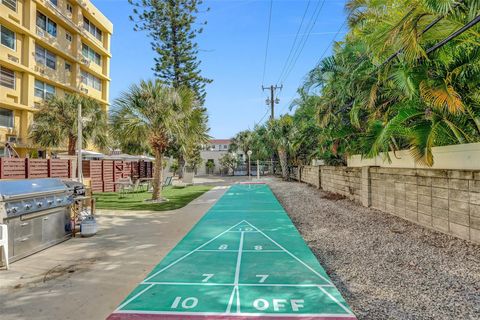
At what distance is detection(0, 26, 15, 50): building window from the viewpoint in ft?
57.5

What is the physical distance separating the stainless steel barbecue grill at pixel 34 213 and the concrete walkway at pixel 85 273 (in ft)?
0.83

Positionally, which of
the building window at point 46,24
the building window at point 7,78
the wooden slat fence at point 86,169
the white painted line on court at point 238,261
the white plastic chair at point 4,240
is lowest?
the white painted line on court at point 238,261

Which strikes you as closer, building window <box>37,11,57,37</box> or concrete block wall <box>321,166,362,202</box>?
concrete block wall <box>321,166,362,202</box>

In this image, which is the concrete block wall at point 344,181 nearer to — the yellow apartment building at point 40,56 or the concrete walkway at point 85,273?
the concrete walkway at point 85,273

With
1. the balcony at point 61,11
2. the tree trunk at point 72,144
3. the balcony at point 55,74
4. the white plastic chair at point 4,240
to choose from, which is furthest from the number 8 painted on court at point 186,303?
the balcony at point 61,11

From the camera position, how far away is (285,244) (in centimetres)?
621

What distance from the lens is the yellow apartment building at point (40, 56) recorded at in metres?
17.8

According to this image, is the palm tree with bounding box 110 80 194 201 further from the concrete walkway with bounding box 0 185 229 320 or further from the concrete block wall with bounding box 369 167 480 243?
the concrete block wall with bounding box 369 167 480 243

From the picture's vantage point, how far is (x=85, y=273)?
15.1 feet

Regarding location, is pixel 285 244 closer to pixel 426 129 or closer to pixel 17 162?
pixel 426 129

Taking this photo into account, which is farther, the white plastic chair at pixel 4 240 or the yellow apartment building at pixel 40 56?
the yellow apartment building at pixel 40 56

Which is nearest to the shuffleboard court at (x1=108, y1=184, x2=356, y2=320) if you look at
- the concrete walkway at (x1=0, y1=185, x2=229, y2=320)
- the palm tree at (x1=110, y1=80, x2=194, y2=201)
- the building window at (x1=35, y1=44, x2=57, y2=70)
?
the concrete walkway at (x1=0, y1=185, x2=229, y2=320)

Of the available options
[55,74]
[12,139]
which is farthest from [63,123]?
[55,74]

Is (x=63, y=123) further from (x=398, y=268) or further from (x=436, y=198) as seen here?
(x=436, y=198)
